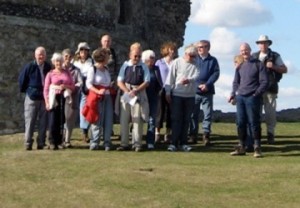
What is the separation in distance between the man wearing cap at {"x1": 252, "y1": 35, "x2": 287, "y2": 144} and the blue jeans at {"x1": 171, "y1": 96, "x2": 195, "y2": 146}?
170 centimetres

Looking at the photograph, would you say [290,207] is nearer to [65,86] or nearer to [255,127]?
[255,127]

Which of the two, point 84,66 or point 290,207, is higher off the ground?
point 84,66

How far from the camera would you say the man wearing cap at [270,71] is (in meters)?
14.6

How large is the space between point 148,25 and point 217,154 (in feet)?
44.2

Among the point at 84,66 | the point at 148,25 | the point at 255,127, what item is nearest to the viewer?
the point at 255,127

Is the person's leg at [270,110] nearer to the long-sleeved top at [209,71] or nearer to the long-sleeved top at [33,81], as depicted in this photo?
the long-sleeved top at [209,71]

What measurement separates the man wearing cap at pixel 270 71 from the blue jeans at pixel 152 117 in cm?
215

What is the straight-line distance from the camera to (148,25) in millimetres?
26594

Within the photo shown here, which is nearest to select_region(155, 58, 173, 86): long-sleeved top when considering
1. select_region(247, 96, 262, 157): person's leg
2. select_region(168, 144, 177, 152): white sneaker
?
select_region(168, 144, 177, 152): white sneaker

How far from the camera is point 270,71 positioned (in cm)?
1491

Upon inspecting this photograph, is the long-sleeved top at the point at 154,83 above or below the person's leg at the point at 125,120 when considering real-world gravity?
above

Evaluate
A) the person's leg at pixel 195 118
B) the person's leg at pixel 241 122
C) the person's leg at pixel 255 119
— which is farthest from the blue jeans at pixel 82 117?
the person's leg at pixel 255 119

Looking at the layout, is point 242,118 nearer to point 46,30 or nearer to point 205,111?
point 205,111

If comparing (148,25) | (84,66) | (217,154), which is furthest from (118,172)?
(148,25)
